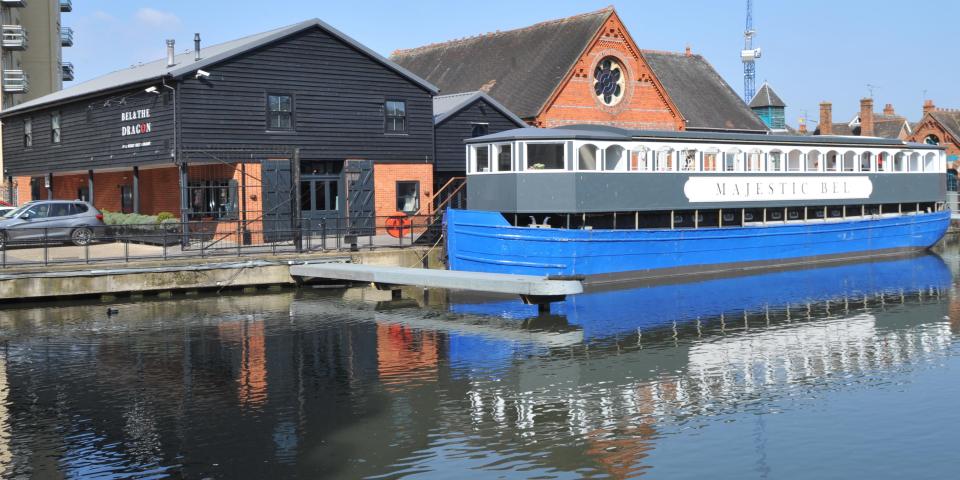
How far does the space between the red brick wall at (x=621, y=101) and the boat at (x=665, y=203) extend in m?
12.8

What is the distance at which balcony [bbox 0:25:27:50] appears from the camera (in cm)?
6284

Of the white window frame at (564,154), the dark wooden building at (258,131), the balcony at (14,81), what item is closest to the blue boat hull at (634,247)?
the white window frame at (564,154)

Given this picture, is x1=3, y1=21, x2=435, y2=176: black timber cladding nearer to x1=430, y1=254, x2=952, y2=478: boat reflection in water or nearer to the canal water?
the canal water

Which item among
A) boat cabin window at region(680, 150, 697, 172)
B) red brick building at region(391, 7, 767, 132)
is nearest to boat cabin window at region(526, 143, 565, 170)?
boat cabin window at region(680, 150, 697, 172)

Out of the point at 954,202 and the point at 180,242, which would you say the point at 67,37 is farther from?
the point at 954,202

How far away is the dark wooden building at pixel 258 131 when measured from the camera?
33.2m

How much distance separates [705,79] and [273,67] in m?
33.7

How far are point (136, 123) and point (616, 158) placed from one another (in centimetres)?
1654

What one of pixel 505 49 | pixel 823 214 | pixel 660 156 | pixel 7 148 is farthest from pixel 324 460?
pixel 505 49

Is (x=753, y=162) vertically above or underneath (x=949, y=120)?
underneath

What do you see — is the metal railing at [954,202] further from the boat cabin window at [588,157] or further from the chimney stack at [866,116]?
the boat cabin window at [588,157]

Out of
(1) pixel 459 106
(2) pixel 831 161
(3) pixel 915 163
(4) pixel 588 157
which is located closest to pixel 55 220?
(1) pixel 459 106

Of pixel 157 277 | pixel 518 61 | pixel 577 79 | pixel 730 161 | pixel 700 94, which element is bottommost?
pixel 157 277

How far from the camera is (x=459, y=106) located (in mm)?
40281
